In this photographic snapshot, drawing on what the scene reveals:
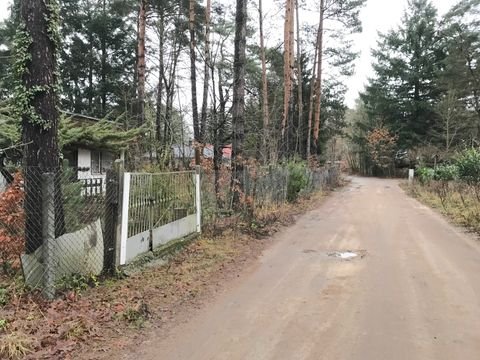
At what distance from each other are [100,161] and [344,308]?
1619 cm

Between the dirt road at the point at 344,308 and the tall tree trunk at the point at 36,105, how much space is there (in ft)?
7.82

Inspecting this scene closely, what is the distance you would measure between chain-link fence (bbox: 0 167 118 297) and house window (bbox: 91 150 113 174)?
518 inches

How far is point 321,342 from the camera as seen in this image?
419 centimetres

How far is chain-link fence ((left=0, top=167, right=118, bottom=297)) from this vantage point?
5027 millimetres

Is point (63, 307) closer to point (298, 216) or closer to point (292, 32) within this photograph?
point (298, 216)

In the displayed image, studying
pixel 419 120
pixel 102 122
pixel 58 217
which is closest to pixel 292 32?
pixel 102 122

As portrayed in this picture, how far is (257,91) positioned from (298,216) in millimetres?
18228

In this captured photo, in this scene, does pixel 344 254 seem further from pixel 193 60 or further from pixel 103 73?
pixel 103 73

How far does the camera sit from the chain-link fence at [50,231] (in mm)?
5027

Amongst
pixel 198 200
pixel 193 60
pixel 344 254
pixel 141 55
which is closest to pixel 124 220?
pixel 198 200

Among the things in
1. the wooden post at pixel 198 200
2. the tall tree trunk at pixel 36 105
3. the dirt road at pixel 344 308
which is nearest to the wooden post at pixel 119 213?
the tall tree trunk at pixel 36 105

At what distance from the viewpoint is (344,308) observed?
518 centimetres

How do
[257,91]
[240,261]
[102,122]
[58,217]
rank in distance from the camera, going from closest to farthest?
[58,217], [240,261], [102,122], [257,91]

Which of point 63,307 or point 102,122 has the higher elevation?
point 102,122
